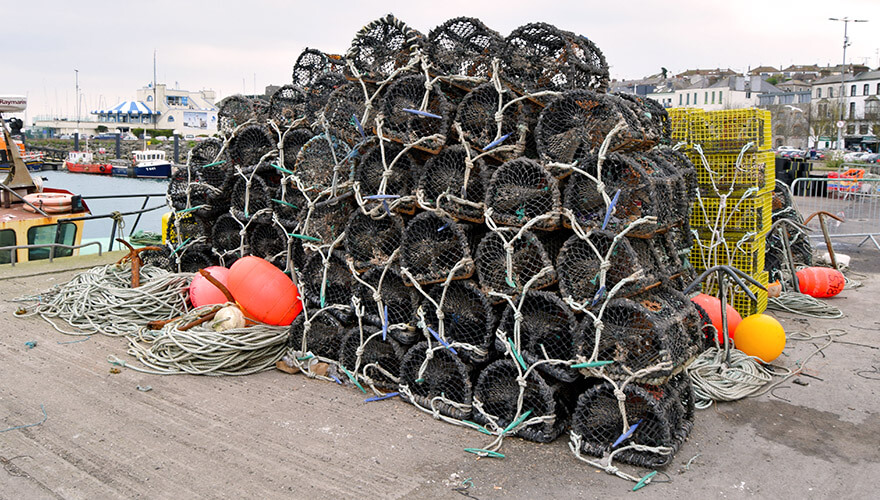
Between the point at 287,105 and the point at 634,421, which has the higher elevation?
the point at 287,105

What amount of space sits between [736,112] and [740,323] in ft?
7.41

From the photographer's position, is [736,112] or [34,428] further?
[736,112]

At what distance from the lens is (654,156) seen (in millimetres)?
4734

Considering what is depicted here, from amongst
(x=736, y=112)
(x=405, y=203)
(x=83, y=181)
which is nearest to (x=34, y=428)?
(x=405, y=203)

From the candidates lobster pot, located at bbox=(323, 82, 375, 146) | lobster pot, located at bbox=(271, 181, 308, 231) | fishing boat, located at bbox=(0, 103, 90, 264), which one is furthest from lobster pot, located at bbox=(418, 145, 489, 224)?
fishing boat, located at bbox=(0, 103, 90, 264)

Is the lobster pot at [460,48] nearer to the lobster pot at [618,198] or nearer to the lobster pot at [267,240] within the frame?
the lobster pot at [618,198]

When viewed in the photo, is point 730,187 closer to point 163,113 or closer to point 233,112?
point 233,112

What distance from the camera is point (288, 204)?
5480 mm

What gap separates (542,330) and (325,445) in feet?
4.55

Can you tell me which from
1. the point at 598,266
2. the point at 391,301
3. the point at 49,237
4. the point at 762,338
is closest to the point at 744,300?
the point at 762,338

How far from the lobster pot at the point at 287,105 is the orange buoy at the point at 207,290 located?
1405 mm

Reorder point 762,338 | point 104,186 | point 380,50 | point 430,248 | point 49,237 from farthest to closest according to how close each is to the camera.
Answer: point 104,186, point 49,237, point 762,338, point 380,50, point 430,248

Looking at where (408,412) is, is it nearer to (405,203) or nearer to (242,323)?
(405,203)

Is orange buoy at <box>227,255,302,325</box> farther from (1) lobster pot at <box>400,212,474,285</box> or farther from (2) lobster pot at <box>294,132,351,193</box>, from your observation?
(1) lobster pot at <box>400,212,474,285</box>
